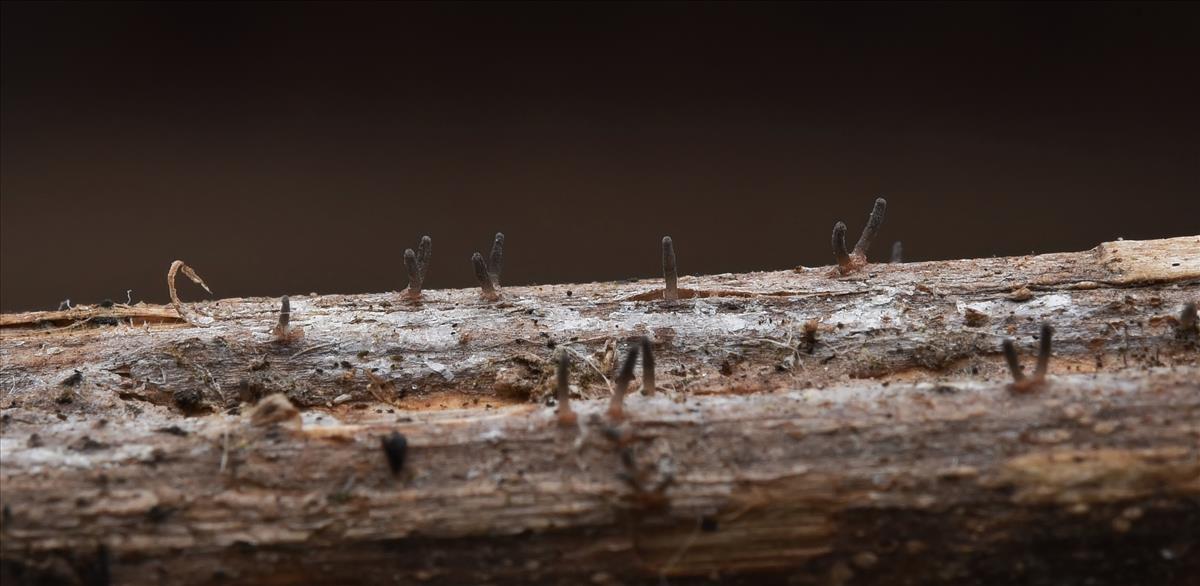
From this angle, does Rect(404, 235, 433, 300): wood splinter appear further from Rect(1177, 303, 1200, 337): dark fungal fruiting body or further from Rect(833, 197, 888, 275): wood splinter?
Rect(1177, 303, 1200, 337): dark fungal fruiting body

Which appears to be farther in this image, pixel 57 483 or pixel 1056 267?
pixel 1056 267

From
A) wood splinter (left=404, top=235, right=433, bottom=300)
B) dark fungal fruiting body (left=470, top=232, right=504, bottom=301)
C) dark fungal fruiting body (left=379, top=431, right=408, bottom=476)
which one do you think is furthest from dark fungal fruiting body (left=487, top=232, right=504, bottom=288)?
dark fungal fruiting body (left=379, top=431, right=408, bottom=476)

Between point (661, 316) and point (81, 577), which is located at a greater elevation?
point (661, 316)

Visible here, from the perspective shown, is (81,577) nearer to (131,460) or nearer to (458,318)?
(131,460)

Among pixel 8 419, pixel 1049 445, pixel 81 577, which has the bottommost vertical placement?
pixel 81 577

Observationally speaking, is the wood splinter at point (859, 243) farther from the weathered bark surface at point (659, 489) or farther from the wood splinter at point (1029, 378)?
the wood splinter at point (1029, 378)

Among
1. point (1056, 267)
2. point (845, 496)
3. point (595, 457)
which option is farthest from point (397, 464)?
point (1056, 267)

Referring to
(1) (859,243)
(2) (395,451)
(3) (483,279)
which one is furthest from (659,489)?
(1) (859,243)

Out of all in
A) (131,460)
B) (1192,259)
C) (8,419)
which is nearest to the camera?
(131,460)
